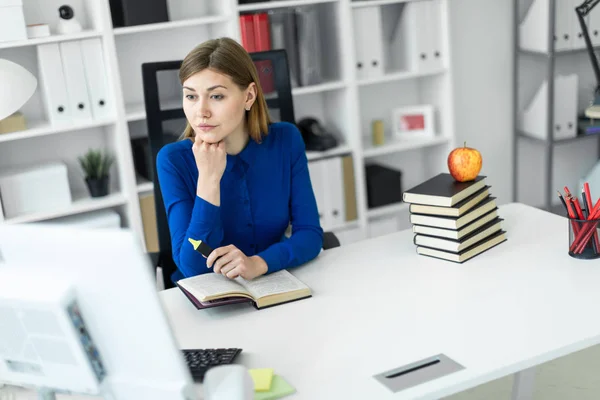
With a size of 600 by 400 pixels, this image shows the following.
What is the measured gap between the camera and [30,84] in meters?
2.31

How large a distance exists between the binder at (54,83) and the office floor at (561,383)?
5.90 feet

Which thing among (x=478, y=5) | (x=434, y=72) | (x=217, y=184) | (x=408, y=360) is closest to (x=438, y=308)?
(x=408, y=360)

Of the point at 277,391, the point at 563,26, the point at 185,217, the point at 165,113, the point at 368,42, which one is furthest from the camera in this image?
the point at 563,26

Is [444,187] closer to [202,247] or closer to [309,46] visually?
[202,247]

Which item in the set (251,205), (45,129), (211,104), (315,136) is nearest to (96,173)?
(45,129)

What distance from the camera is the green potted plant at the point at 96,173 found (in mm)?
3098

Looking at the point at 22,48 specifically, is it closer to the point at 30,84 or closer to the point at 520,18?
the point at 30,84

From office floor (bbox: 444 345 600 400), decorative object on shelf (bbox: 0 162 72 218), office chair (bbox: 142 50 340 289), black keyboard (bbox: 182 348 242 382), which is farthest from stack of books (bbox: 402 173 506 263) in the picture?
decorative object on shelf (bbox: 0 162 72 218)

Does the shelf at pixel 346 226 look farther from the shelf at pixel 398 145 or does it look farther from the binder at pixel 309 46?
the binder at pixel 309 46

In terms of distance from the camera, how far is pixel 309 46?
10.8 ft

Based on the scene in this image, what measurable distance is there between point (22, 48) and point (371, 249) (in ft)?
6.19

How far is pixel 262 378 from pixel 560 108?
2.91 m

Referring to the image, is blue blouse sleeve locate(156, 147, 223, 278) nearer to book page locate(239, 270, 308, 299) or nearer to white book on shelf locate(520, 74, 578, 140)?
book page locate(239, 270, 308, 299)

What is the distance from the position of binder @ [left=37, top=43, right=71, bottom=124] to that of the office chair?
0.89 m
